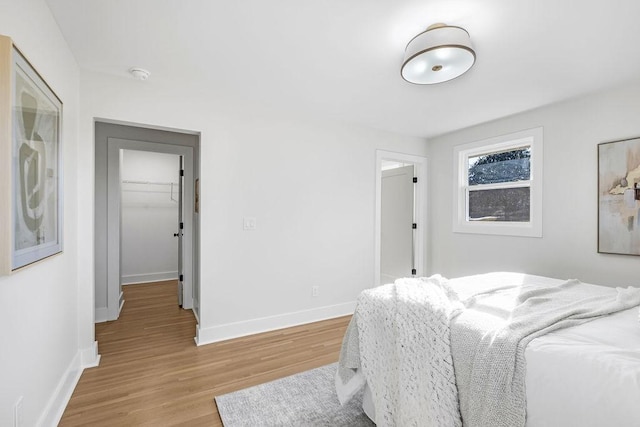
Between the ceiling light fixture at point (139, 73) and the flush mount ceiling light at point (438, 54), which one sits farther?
the ceiling light fixture at point (139, 73)

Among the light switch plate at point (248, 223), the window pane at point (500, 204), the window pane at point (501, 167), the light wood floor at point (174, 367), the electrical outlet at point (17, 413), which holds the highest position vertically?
the window pane at point (501, 167)

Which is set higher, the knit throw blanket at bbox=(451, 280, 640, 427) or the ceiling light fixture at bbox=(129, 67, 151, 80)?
the ceiling light fixture at bbox=(129, 67, 151, 80)

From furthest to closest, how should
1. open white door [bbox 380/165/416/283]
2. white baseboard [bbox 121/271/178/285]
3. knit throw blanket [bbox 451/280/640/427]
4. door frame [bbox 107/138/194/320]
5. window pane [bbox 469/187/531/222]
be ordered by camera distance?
white baseboard [bbox 121/271/178/285] → open white door [bbox 380/165/416/283] → door frame [bbox 107/138/194/320] → window pane [bbox 469/187/531/222] → knit throw blanket [bbox 451/280/640/427]

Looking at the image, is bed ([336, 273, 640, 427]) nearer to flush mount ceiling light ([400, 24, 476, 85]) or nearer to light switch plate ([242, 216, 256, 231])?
flush mount ceiling light ([400, 24, 476, 85])

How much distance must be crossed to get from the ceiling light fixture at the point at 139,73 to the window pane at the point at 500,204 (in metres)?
3.77

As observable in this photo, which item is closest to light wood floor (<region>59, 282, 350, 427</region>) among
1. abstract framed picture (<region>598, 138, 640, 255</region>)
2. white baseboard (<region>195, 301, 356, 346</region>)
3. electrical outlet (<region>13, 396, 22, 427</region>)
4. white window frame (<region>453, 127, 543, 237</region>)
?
white baseboard (<region>195, 301, 356, 346</region>)

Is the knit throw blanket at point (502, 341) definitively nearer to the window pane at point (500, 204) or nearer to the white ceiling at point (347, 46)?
the white ceiling at point (347, 46)

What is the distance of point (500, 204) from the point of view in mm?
3543

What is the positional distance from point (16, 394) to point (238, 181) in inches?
82.2

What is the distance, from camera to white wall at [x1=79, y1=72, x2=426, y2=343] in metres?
2.66

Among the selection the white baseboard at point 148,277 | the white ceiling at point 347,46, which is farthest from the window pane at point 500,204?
the white baseboard at point 148,277

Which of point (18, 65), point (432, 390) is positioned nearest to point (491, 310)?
point (432, 390)

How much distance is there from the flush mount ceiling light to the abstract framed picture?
1734mm

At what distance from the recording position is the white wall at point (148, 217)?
517cm
